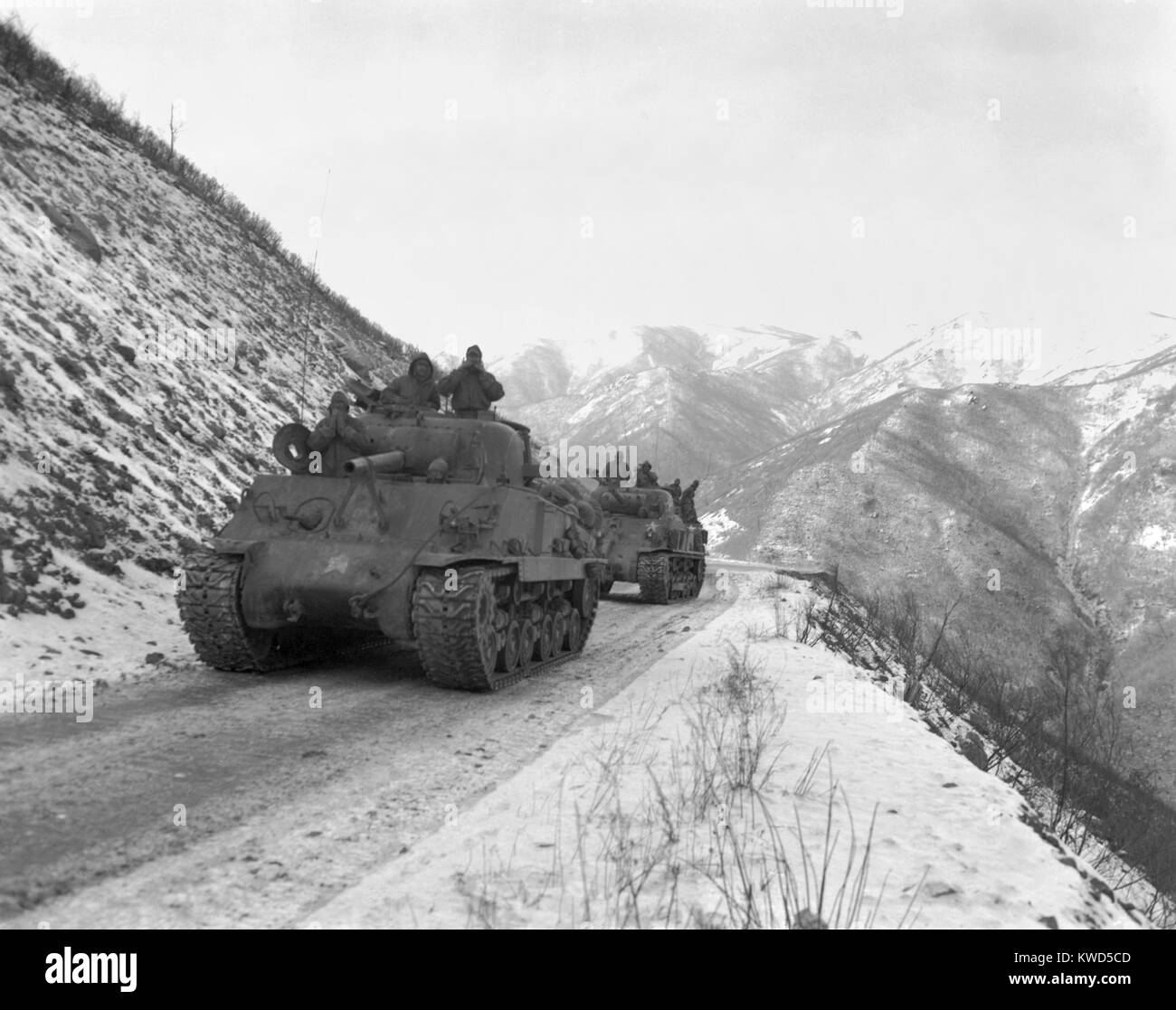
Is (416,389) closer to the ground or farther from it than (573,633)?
farther from it

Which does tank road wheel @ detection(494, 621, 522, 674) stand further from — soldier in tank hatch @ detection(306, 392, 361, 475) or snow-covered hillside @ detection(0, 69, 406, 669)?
snow-covered hillside @ detection(0, 69, 406, 669)

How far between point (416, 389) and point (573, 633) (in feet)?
11.6

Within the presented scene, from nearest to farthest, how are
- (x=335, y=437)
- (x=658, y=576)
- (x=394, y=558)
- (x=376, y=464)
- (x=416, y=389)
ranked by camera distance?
(x=394, y=558) → (x=376, y=464) → (x=335, y=437) → (x=416, y=389) → (x=658, y=576)

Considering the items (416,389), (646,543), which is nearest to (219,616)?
(416,389)

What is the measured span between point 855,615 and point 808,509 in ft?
110

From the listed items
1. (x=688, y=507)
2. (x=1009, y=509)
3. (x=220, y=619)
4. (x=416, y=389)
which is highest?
(x=416, y=389)

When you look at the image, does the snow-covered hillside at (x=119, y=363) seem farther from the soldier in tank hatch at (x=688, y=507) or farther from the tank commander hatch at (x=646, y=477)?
the soldier in tank hatch at (x=688, y=507)

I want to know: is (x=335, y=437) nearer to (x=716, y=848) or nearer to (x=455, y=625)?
(x=455, y=625)

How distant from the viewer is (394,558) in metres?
8.92

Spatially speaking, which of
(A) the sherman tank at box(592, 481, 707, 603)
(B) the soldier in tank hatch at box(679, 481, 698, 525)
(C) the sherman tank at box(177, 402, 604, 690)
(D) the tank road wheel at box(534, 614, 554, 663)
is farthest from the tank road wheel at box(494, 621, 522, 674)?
(B) the soldier in tank hatch at box(679, 481, 698, 525)

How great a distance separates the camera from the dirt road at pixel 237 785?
3953 mm

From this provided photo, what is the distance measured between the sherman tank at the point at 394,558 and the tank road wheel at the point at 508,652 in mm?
18
